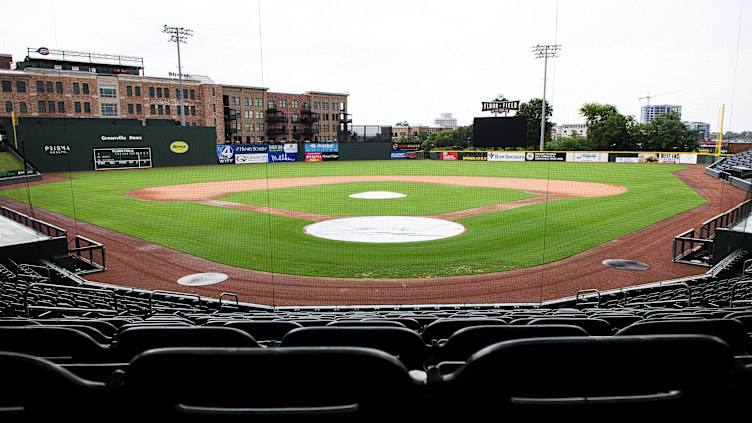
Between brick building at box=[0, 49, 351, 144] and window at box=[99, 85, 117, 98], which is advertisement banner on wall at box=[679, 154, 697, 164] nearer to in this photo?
brick building at box=[0, 49, 351, 144]

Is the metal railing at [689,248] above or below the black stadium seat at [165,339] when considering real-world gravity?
below

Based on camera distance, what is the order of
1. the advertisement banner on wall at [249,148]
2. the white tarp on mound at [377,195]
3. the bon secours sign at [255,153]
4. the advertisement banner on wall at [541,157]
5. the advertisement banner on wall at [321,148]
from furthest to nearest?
the advertisement banner on wall at [321,148] → the advertisement banner on wall at [541,157] → the advertisement banner on wall at [249,148] → the bon secours sign at [255,153] → the white tarp on mound at [377,195]

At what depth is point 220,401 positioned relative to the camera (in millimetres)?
1366

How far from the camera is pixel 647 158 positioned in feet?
154

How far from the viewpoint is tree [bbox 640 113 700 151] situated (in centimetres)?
5228

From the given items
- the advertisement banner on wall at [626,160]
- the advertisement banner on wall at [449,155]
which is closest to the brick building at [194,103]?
the advertisement banner on wall at [449,155]

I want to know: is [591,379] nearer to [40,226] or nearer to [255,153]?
[40,226]

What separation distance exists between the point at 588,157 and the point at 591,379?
5329 centimetres

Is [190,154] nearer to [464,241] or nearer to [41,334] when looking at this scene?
[464,241]

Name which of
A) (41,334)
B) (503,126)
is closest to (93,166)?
(503,126)

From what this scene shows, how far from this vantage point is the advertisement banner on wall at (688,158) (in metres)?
45.4

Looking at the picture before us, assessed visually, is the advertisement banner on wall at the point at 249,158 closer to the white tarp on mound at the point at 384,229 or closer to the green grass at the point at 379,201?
the green grass at the point at 379,201

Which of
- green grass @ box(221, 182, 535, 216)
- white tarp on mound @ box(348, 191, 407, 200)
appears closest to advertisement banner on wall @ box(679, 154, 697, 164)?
green grass @ box(221, 182, 535, 216)

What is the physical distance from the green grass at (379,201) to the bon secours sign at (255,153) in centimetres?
2117
